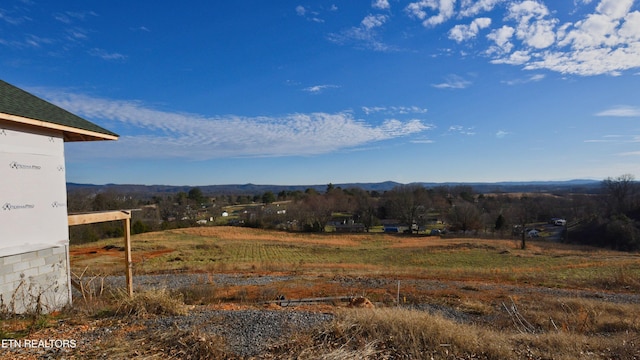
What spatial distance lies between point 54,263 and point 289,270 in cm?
1701

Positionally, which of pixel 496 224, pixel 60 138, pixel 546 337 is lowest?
pixel 496 224

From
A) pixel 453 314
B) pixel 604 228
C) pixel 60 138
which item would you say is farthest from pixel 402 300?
pixel 604 228

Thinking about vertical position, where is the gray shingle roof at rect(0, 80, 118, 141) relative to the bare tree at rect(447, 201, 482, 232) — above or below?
above

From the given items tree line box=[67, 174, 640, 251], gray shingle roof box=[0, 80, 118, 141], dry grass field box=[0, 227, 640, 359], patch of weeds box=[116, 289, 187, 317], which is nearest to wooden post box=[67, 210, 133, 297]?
dry grass field box=[0, 227, 640, 359]

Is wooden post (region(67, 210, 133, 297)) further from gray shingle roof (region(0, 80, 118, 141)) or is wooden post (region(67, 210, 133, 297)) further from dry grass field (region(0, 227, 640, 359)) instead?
gray shingle roof (region(0, 80, 118, 141))

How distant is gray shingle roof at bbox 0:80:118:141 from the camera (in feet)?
23.0

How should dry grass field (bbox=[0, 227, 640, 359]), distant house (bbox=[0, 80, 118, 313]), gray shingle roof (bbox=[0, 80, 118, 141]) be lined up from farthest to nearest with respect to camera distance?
1. gray shingle roof (bbox=[0, 80, 118, 141])
2. distant house (bbox=[0, 80, 118, 313])
3. dry grass field (bbox=[0, 227, 640, 359])

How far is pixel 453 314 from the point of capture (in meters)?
10.7

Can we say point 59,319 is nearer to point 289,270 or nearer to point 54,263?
point 54,263

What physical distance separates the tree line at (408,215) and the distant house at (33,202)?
38463 mm

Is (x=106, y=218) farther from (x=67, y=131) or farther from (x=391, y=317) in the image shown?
(x=391, y=317)

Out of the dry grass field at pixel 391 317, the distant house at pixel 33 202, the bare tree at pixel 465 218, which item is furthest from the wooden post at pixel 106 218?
the bare tree at pixel 465 218

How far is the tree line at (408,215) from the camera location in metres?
49.5

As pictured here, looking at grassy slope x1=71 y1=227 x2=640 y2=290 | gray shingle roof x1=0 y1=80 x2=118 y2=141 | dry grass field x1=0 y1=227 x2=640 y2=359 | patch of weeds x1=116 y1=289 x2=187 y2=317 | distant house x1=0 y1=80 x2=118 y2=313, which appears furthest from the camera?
grassy slope x1=71 y1=227 x2=640 y2=290
